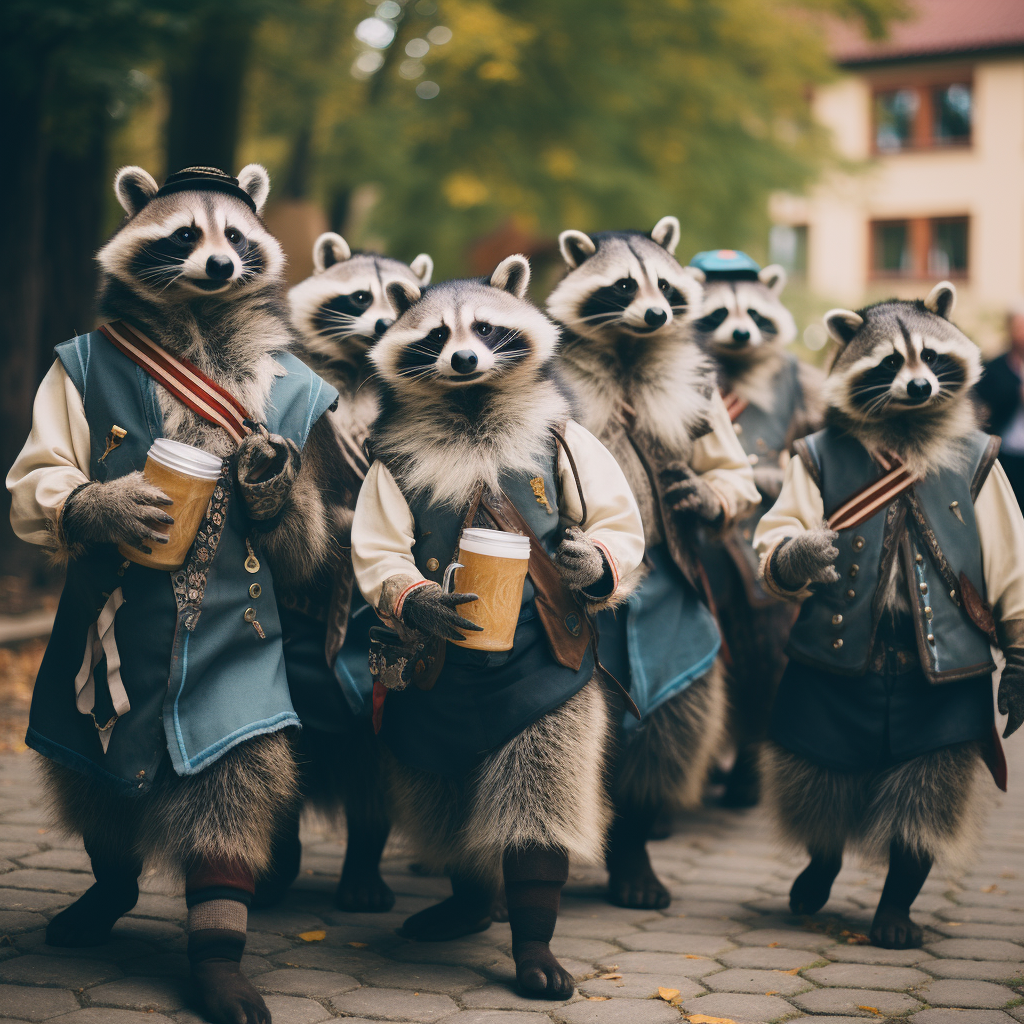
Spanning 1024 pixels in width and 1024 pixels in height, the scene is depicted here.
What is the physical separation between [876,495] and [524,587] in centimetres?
115

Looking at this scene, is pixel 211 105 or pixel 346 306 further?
pixel 211 105

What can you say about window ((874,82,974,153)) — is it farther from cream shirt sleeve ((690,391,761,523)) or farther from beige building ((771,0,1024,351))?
cream shirt sleeve ((690,391,761,523))

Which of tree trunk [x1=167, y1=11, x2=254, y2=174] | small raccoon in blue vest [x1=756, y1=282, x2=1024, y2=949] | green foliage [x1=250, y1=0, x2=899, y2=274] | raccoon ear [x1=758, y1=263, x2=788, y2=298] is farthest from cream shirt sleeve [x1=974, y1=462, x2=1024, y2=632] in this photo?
tree trunk [x1=167, y1=11, x2=254, y2=174]

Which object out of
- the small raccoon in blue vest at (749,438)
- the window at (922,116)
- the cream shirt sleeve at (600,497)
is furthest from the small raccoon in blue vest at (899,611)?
the window at (922,116)

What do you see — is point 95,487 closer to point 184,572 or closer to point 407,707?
point 184,572

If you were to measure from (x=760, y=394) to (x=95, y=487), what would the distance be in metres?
2.93

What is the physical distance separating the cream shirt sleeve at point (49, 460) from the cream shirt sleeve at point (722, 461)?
2.04 metres

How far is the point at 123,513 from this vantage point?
282 centimetres

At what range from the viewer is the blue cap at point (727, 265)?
495cm

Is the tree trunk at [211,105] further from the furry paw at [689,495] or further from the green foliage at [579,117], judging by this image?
the furry paw at [689,495]

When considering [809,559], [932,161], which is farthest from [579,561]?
[932,161]

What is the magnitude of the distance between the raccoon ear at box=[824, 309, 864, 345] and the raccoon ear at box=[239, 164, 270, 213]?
5.78ft

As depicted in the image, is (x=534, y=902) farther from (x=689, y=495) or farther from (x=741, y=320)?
(x=741, y=320)

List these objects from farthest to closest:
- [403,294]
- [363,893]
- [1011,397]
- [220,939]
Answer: [1011,397], [363,893], [403,294], [220,939]
